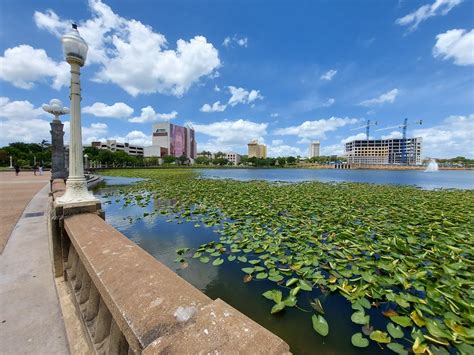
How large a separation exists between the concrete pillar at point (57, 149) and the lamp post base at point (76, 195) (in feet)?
30.5

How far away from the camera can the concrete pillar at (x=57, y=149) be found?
1020 centimetres

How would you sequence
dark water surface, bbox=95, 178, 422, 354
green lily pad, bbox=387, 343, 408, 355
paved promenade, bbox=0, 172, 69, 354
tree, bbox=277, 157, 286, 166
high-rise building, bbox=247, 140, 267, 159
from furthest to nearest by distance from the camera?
high-rise building, bbox=247, 140, 267, 159, tree, bbox=277, 157, 286, 166, dark water surface, bbox=95, 178, 422, 354, paved promenade, bbox=0, 172, 69, 354, green lily pad, bbox=387, 343, 408, 355

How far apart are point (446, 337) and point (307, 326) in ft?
4.11

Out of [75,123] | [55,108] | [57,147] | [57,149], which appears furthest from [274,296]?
[57,149]

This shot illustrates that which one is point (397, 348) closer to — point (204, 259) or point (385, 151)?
point (204, 259)

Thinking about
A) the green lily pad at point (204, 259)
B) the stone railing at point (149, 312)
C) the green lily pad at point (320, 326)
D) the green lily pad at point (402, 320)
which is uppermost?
the stone railing at point (149, 312)

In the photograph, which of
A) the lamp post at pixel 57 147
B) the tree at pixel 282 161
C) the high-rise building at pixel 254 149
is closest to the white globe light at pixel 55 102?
the lamp post at pixel 57 147

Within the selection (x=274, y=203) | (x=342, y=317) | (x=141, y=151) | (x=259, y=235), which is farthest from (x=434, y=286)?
(x=141, y=151)

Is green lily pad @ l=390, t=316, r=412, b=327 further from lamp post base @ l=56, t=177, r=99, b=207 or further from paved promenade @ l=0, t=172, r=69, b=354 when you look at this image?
lamp post base @ l=56, t=177, r=99, b=207

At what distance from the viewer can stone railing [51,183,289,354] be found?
2.80ft

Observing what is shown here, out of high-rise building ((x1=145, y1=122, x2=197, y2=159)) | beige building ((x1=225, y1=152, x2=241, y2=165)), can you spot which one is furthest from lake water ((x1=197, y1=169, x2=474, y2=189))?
beige building ((x1=225, y1=152, x2=241, y2=165))

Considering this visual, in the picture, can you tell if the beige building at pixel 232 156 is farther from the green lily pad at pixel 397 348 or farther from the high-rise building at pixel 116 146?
the green lily pad at pixel 397 348

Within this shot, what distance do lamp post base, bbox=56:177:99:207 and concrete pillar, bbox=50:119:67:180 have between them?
9.29 metres

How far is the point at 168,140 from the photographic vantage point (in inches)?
4633
